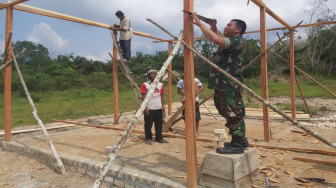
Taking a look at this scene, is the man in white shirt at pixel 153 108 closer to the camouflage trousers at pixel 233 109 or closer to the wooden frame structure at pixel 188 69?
the wooden frame structure at pixel 188 69

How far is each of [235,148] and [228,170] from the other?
1.12 ft

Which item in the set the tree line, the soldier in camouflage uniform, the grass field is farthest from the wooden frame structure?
the tree line

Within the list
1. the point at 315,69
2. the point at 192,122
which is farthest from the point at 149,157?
the point at 315,69

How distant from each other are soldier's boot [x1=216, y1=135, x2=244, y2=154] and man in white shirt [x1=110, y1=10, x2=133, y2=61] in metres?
4.85

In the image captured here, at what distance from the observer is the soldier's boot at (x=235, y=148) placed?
3280 millimetres

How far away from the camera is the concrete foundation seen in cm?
308

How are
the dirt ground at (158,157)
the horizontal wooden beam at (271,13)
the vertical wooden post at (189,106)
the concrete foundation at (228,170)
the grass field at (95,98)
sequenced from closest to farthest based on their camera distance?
the concrete foundation at (228,170) < the vertical wooden post at (189,106) < the dirt ground at (158,157) < the horizontal wooden beam at (271,13) < the grass field at (95,98)

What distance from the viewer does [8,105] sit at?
6.05m

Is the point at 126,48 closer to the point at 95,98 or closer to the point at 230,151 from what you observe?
the point at 230,151

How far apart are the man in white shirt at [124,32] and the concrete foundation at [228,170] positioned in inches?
194

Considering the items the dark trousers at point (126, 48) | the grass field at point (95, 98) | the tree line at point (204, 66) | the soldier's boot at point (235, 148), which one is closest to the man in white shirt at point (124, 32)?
the dark trousers at point (126, 48)

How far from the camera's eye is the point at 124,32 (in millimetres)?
7410

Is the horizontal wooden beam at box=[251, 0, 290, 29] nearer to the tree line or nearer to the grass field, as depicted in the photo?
the grass field

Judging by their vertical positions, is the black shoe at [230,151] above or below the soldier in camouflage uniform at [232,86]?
below
